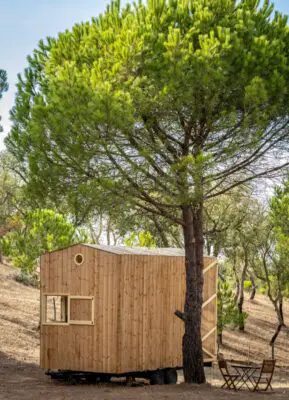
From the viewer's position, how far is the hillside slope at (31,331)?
20438 millimetres

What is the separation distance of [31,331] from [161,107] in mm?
11925

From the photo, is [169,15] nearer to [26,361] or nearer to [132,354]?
[132,354]

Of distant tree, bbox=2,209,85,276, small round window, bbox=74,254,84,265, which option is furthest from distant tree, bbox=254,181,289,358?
small round window, bbox=74,254,84,265

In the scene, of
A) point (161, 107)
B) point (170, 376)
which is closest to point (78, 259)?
point (170, 376)

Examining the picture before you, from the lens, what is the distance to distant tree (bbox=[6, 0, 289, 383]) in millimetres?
12445

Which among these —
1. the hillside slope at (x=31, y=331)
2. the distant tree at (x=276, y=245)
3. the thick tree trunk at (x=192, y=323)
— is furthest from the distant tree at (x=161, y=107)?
the distant tree at (x=276, y=245)

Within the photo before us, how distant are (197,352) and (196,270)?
1661 mm

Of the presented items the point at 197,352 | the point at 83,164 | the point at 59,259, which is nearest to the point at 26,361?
the point at 59,259

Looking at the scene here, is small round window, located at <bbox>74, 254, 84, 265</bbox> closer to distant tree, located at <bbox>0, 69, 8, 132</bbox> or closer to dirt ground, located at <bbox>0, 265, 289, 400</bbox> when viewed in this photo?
dirt ground, located at <bbox>0, 265, 289, 400</bbox>

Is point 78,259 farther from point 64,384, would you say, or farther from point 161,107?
point 161,107

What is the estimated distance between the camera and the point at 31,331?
22391 mm

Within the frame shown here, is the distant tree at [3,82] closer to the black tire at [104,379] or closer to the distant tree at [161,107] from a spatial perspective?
the distant tree at [161,107]

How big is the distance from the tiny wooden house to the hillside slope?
15.3 ft

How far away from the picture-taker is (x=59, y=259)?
1450 centimetres
